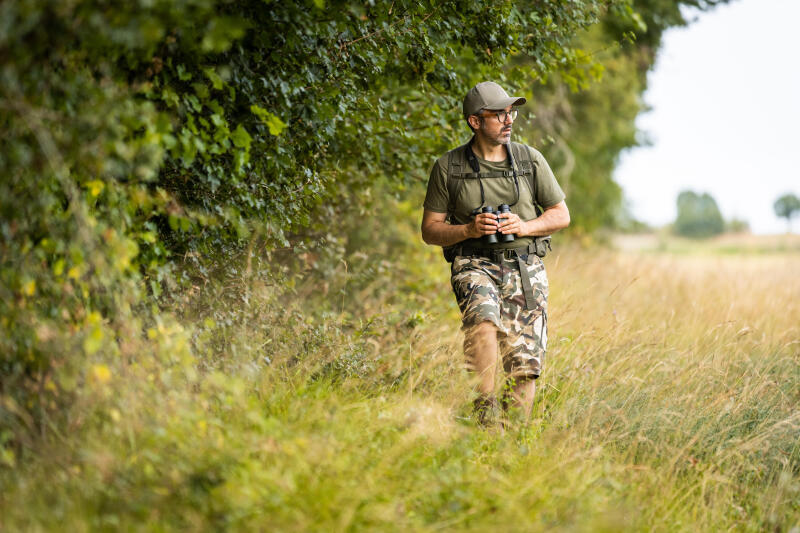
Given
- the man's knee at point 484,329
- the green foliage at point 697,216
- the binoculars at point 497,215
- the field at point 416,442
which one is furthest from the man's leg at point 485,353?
the green foliage at point 697,216

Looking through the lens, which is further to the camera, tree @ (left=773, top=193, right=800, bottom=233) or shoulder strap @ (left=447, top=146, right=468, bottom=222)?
tree @ (left=773, top=193, right=800, bottom=233)

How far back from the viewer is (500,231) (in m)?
4.16

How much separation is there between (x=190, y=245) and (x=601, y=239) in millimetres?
16620

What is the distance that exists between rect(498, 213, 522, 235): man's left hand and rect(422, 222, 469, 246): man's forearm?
0.21 m

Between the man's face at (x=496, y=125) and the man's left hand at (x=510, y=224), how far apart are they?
0.48 m

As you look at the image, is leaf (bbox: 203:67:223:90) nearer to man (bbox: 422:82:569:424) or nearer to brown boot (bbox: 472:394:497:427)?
man (bbox: 422:82:569:424)

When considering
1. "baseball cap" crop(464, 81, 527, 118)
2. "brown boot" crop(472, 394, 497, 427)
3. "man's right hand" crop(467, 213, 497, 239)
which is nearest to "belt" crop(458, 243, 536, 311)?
"man's right hand" crop(467, 213, 497, 239)

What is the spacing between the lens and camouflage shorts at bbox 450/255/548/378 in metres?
4.23

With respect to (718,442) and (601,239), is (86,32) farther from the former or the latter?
(601,239)

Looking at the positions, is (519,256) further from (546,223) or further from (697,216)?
(697,216)

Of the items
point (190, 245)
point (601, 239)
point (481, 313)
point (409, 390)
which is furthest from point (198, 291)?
point (601, 239)

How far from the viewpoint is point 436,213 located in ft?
14.4

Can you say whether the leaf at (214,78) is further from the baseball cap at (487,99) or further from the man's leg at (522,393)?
the man's leg at (522,393)

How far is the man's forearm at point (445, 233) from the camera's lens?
4.25 meters
